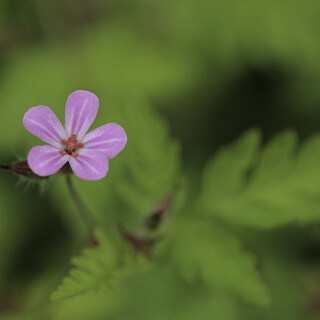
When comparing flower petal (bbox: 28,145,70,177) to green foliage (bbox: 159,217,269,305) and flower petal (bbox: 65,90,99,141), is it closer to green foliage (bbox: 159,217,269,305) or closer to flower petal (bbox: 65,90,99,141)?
flower petal (bbox: 65,90,99,141)

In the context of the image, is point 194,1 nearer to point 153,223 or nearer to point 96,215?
point 96,215

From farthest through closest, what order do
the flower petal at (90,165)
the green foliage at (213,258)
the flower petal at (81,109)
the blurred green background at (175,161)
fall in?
1. the blurred green background at (175,161)
2. the green foliage at (213,258)
3. the flower petal at (81,109)
4. the flower petal at (90,165)

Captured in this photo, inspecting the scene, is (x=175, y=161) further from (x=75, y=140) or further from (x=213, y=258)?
(x=75, y=140)

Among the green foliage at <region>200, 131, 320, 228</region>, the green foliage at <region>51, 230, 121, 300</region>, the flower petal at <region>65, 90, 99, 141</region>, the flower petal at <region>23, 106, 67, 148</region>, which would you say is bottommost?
the green foliage at <region>51, 230, 121, 300</region>

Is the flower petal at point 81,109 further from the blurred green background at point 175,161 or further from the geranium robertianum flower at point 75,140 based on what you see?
the blurred green background at point 175,161

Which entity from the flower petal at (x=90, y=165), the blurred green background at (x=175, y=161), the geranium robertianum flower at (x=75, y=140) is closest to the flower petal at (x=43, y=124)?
the geranium robertianum flower at (x=75, y=140)

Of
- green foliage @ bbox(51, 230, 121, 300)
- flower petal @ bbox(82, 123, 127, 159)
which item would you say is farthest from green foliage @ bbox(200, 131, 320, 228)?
flower petal @ bbox(82, 123, 127, 159)

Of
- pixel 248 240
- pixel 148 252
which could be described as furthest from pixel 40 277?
pixel 248 240
